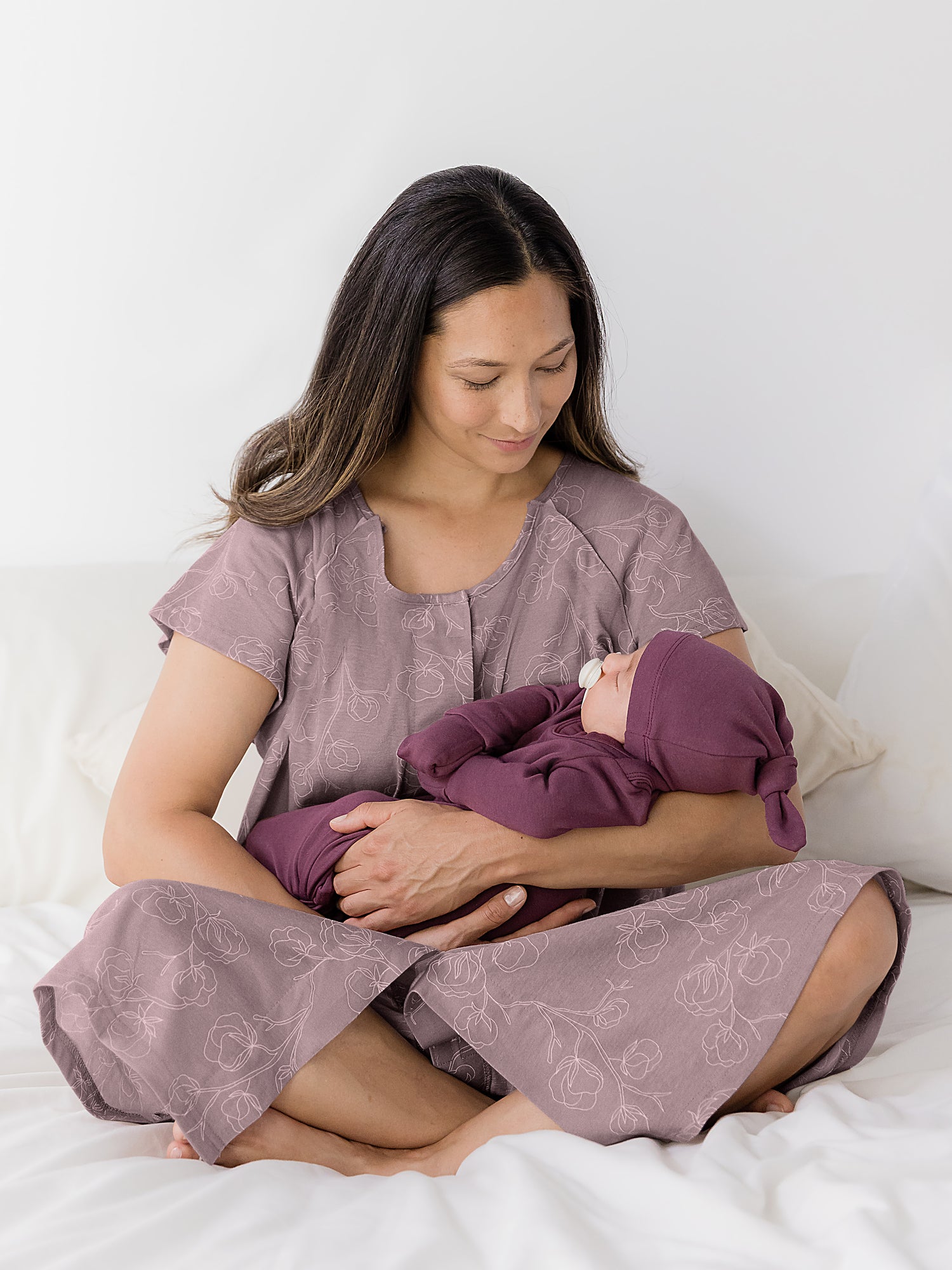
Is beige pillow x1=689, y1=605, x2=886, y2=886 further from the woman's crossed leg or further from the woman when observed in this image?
the woman's crossed leg

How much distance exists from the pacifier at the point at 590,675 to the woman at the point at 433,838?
0.48ft

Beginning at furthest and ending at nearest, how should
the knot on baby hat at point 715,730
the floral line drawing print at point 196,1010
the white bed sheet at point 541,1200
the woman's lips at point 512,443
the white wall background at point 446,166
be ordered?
the white wall background at point 446,166, the woman's lips at point 512,443, the knot on baby hat at point 715,730, the floral line drawing print at point 196,1010, the white bed sheet at point 541,1200

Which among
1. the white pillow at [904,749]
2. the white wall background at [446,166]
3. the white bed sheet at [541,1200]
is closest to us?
the white bed sheet at [541,1200]

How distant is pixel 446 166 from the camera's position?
93.1 inches

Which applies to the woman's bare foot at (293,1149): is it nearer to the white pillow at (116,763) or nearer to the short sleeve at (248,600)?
the short sleeve at (248,600)

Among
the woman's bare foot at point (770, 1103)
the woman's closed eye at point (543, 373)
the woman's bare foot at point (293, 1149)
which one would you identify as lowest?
the woman's bare foot at point (293, 1149)

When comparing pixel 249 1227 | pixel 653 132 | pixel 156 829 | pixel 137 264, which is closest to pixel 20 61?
pixel 137 264

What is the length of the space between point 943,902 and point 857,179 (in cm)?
149

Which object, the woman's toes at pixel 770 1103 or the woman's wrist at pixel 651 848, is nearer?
the woman's toes at pixel 770 1103

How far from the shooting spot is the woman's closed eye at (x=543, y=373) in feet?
5.14

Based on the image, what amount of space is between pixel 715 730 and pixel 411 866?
39 cm

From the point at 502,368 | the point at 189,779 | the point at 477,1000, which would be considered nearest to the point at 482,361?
the point at 502,368

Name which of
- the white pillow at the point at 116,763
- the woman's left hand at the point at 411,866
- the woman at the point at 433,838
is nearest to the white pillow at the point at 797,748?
the white pillow at the point at 116,763

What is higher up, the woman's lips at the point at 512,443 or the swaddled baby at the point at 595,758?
the woman's lips at the point at 512,443
